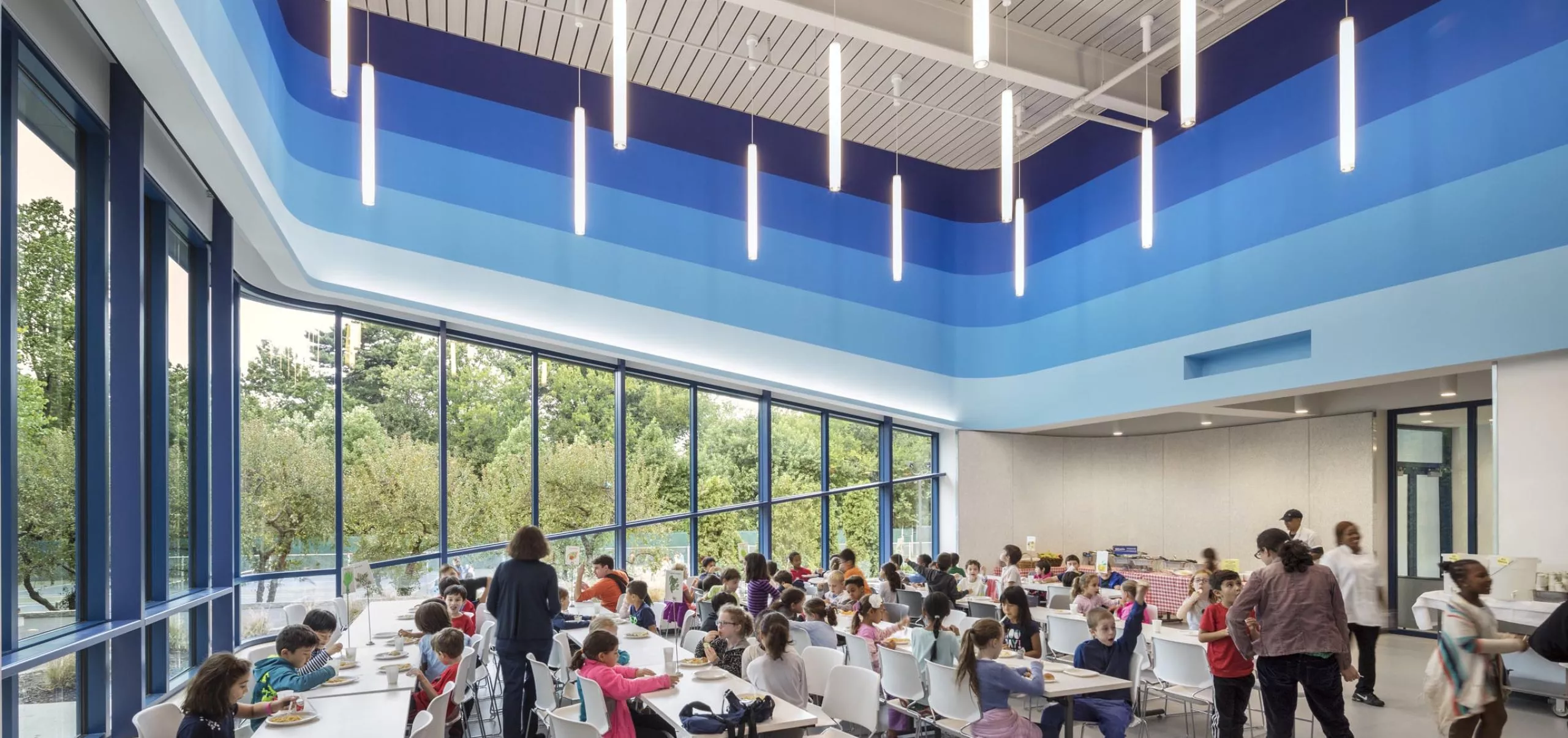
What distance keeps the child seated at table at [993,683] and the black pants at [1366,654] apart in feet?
14.3

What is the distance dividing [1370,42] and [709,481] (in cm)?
900

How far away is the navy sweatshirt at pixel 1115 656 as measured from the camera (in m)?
6.07

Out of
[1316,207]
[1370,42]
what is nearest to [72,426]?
[1316,207]

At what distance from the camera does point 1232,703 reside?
598 cm

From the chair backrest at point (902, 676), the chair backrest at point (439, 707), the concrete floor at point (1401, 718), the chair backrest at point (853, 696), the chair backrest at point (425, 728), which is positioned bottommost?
the concrete floor at point (1401, 718)

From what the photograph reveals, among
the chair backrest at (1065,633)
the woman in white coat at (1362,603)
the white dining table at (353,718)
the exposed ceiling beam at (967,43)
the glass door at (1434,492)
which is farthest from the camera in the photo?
the glass door at (1434,492)

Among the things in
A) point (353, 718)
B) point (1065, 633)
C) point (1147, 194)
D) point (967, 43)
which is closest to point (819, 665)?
point (353, 718)

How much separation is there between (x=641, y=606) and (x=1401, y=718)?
6014 millimetres

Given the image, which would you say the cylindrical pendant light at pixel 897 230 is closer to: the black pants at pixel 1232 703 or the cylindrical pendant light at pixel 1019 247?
the cylindrical pendant light at pixel 1019 247

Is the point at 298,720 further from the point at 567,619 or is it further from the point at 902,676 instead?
the point at 567,619

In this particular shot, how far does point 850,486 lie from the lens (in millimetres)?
14375

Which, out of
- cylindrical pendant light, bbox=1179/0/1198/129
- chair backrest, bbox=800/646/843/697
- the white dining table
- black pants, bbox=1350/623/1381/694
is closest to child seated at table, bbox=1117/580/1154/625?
black pants, bbox=1350/623/1381/694

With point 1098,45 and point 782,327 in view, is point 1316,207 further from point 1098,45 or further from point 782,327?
point 782,327

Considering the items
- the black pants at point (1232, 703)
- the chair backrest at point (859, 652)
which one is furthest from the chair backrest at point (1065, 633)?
the chair backrest at point (859, 652)
